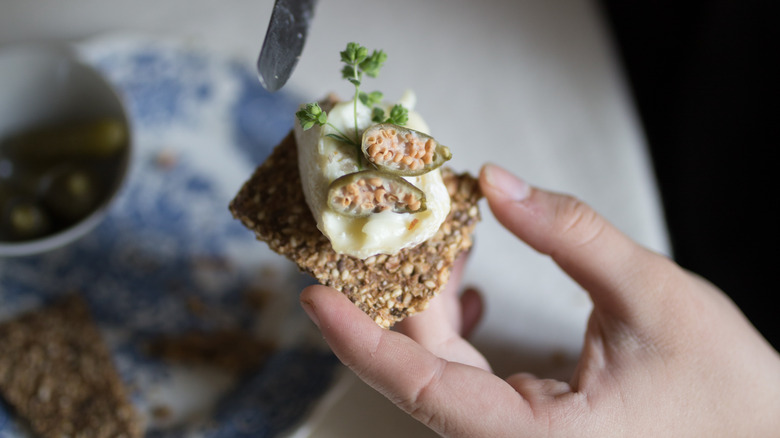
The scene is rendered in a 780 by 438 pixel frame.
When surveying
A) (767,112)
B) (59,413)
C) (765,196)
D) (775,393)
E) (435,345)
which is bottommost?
(59,413)

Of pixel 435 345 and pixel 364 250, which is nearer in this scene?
pixel 364 250

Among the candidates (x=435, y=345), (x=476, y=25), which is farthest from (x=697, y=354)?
(x=476, y=25)

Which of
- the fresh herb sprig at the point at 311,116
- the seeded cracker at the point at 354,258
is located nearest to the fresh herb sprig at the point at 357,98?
the fresh herb sprig at the point at 311,116

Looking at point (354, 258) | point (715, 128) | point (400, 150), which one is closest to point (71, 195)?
point (354, 258)

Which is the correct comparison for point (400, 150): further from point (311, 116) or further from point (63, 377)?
point (63, 377)

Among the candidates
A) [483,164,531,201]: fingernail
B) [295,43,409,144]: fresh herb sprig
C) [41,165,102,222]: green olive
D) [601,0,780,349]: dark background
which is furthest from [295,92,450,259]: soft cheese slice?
[601,0,780,349]: dark background

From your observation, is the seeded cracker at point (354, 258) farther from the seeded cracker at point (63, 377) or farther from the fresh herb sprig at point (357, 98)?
the seeded cracker at point (63, 377)

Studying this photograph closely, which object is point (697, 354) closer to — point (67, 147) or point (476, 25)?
point (476, 25)
